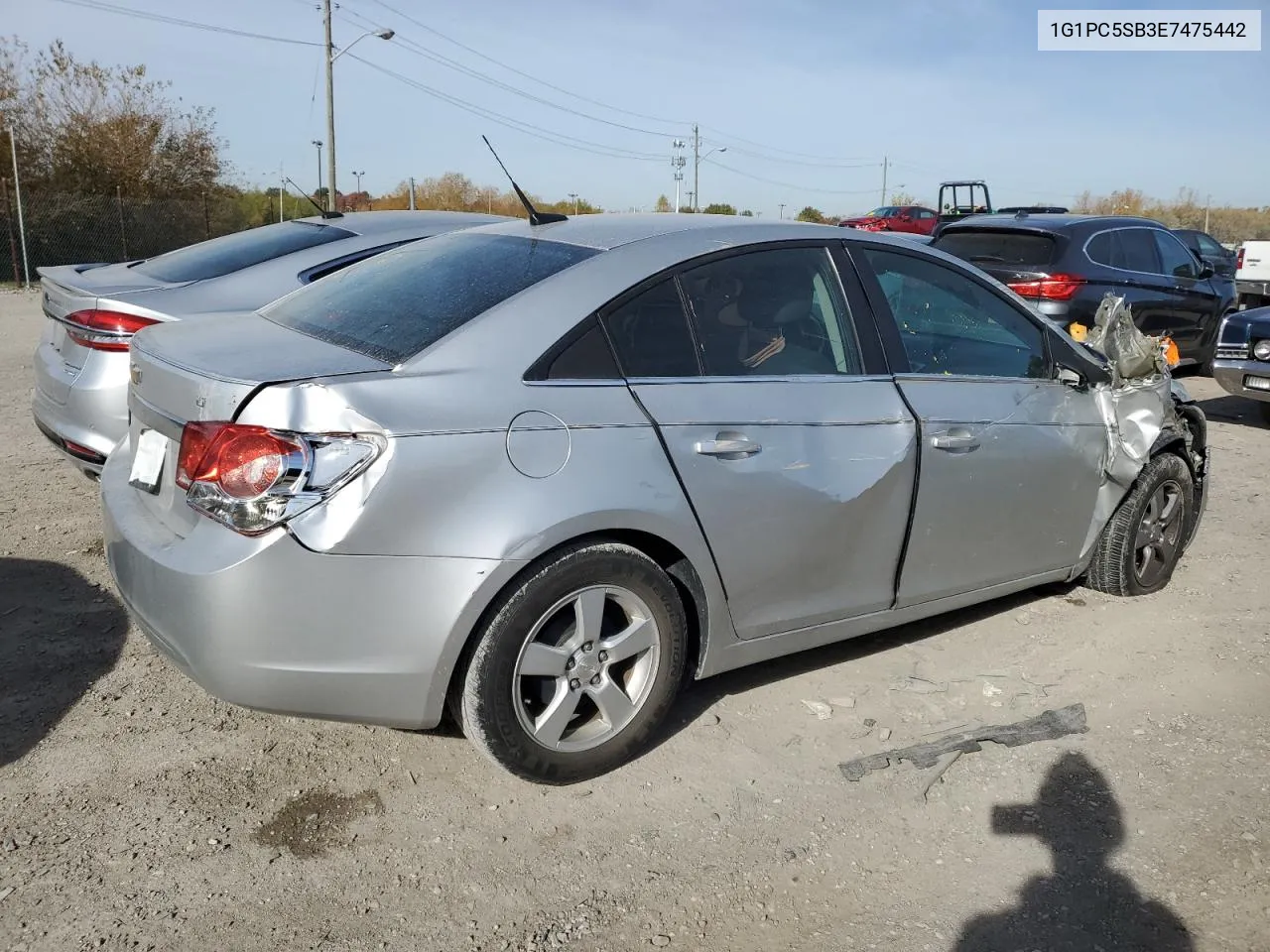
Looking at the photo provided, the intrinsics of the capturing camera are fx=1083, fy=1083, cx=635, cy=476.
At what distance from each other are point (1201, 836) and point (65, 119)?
33.6 meters

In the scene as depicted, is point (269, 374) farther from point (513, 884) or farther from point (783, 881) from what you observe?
point (783, 881)

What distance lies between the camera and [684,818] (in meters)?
3.07

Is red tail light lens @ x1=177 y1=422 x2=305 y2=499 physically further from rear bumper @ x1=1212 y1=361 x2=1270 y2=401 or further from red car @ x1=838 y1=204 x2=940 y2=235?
red car @ x1=838 y1=204 x2=940 y2=235

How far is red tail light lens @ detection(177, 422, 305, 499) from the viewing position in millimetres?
2672

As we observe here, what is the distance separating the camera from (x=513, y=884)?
108 inches

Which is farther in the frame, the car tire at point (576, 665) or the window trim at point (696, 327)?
the window trim at point (696, 327)

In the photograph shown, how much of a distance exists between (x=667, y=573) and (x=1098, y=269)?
7.54 metres

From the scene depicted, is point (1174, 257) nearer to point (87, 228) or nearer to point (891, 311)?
point (891, 311)

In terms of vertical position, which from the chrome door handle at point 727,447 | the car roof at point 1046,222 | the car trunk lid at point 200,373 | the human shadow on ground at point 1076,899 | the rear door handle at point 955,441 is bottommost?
the human shadow on ground at point 1076,899

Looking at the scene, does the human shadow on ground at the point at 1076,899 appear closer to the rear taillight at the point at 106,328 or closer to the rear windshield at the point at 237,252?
the rear taillight at the point at 106,328

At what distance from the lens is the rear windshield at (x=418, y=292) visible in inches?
122

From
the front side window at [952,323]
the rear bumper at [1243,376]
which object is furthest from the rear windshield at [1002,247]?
the front side window at [952,323]

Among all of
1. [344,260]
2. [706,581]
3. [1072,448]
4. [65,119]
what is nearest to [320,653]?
[706,581]

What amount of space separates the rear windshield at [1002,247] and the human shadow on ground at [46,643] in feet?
23.7
